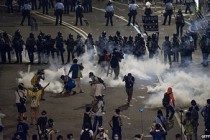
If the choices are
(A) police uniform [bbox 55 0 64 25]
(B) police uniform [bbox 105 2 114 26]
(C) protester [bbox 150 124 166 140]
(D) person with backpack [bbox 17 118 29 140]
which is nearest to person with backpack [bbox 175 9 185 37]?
(B) police uniform [bbox 105 2 114 26]

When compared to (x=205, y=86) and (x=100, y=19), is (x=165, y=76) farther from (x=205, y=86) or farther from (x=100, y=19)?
(x=100, y=19)

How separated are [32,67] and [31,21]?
9.95 metres

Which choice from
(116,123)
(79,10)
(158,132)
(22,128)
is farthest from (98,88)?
(79,10)

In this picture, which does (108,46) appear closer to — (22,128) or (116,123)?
(116,123)

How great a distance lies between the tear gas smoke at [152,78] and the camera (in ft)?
95.4

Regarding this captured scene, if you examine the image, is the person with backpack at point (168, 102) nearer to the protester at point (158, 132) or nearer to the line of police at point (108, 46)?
the protester at point (158, 132)

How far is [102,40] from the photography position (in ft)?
118

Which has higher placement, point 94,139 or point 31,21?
point 31,21

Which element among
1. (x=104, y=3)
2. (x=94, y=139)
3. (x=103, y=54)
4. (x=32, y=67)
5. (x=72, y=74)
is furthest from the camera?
(x=104, y=3)

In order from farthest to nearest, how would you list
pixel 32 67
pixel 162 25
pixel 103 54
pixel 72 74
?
pixel 162 25 → pixel 32 67 → pixel 103 54 → pixel 72 74

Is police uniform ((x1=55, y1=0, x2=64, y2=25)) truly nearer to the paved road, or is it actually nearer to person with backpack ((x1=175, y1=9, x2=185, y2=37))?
the paved road

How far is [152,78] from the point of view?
33438 millimetres

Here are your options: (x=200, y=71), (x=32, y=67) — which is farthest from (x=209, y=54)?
(x=32, y=67)

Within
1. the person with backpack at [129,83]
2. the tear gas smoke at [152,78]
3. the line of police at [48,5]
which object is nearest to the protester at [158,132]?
the person with backpack at [129,83]
